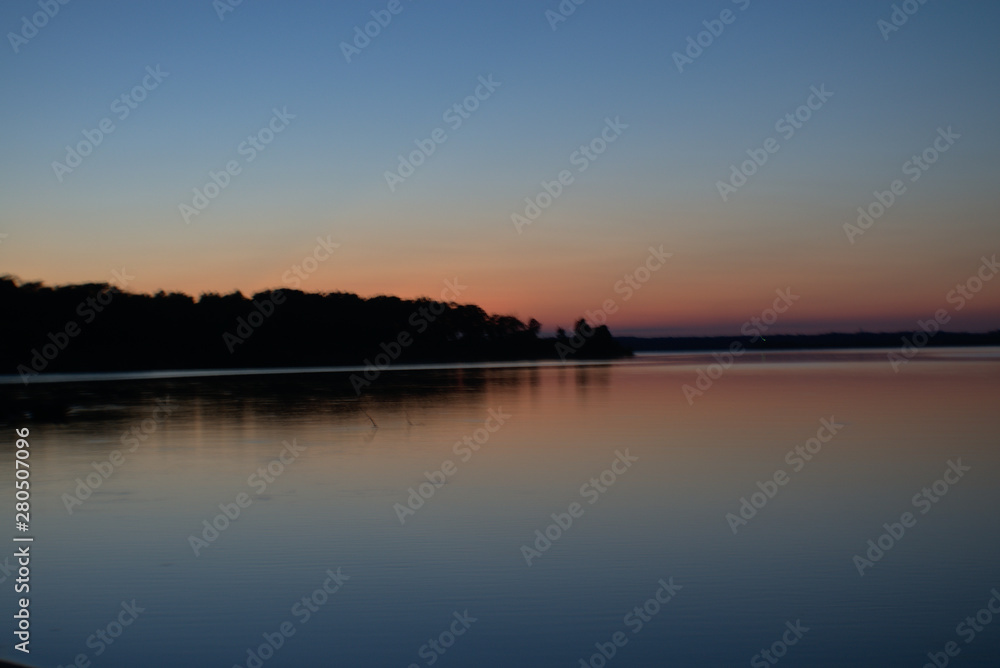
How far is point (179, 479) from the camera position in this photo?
57.2 ft

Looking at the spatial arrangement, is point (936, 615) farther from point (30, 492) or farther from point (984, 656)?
point (30, 492)

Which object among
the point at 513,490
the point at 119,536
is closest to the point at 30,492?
the point at 119,536
